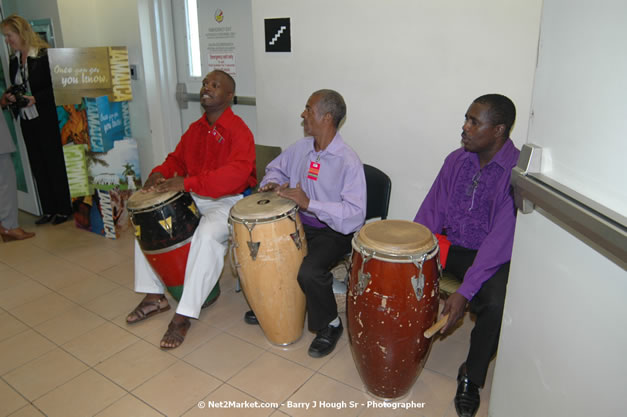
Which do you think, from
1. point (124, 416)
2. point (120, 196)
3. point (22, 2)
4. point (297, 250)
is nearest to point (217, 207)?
point (297, 250)

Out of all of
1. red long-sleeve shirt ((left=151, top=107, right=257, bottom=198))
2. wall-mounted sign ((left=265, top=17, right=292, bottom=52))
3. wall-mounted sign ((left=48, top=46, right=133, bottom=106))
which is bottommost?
red long-sleeve shirt ((left=151, top=107, right=257, bottom=198))

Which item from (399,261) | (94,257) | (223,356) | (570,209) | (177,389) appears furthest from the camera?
(94,257)

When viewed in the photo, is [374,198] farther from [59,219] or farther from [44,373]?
[59,219]

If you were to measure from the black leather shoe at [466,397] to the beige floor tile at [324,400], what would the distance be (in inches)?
16.1

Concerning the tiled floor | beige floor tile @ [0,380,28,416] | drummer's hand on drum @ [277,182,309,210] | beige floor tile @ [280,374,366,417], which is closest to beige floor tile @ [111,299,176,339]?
the tiled floor

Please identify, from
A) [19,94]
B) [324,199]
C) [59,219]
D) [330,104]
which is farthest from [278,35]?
[59,219]

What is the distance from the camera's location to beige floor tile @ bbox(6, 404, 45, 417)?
6.47 ft

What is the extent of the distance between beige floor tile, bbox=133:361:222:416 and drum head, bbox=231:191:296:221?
78 centimetres

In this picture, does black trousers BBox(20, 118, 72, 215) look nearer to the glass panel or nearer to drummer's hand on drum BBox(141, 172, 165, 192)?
the glass panel

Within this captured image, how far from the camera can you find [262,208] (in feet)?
7.20

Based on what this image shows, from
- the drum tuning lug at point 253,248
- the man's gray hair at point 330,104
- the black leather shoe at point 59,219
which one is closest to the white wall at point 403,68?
the man's gray hair at point 330,104

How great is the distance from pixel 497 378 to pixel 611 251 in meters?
0.84

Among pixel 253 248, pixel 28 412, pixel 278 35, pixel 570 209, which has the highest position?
pixel 278 35

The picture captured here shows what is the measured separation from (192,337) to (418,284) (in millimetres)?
1376
